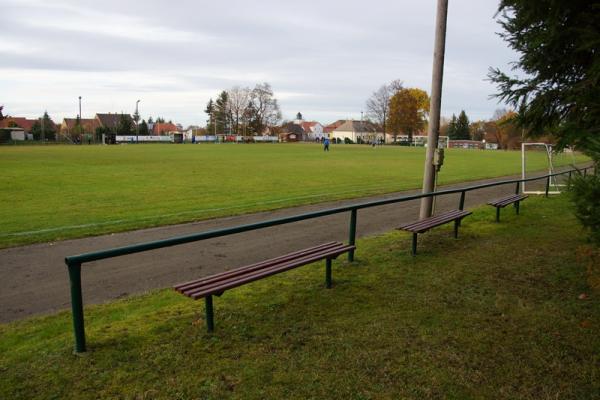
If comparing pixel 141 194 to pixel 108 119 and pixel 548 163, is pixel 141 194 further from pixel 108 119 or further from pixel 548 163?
pixel 108 119

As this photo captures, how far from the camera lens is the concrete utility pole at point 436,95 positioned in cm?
854

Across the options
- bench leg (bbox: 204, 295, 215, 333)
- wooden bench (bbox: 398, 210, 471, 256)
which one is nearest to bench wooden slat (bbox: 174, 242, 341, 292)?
bench leg (bbox: 204, 295, 215, 333)

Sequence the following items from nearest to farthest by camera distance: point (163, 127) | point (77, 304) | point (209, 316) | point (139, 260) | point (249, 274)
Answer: point (77, 304), point (209, 316), point (249, 274), point (139, 260), point (163, 127)

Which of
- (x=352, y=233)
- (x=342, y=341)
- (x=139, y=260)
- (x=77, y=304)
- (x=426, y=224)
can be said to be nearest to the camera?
(x=77, y=304)

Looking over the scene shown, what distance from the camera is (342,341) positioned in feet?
13.3

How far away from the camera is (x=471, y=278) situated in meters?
5.91

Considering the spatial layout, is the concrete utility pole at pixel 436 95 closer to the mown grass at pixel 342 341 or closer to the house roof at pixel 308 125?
the mown grass at pixel 342 341

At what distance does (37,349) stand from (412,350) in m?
3.24

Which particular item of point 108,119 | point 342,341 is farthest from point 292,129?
point 342,341

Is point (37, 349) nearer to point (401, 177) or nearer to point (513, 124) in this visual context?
point (513, 124)

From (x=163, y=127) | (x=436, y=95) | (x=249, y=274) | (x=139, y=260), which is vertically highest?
(x=163, y=127)

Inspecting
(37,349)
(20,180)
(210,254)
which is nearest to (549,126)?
(210,254)

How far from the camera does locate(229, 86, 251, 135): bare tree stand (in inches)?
4087

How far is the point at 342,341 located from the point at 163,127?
5605 inches
